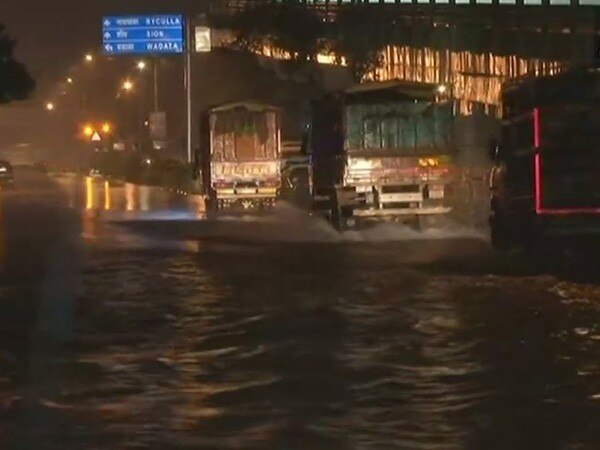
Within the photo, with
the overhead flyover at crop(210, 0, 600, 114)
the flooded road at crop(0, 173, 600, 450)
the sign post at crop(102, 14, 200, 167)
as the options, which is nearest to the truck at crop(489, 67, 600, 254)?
the flooded road at crop(0, 173, 600, 450)

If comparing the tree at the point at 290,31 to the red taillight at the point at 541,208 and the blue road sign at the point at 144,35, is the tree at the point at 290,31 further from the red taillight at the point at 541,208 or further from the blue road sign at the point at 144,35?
the red taillight at the point at 541,208

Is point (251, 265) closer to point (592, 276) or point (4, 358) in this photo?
point (592, 276)

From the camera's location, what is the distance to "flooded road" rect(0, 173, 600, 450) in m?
11.7

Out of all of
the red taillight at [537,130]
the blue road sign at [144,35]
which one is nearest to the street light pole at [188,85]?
the blue road sign at [144,35]

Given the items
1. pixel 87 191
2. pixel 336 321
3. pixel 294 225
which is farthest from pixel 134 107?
pixel 336 321

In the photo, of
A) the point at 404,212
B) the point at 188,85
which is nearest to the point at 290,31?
the point at 188,85

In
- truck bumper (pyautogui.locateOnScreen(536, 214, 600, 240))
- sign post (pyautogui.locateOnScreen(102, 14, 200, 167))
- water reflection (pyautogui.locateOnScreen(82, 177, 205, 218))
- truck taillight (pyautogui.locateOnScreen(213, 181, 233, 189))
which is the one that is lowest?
water reflection (pyautogui.locateOnScreen(82, 177, 205, 218))

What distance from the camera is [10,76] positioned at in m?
69.4

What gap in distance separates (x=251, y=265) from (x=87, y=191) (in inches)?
1823

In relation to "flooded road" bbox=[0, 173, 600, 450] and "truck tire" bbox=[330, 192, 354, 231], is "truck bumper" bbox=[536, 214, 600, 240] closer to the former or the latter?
"flooded road" bbox=[0, 173, 600, 450]

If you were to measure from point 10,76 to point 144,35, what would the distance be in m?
6.73

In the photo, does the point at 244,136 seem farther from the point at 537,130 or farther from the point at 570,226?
the point at 570,226

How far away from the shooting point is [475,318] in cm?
1841

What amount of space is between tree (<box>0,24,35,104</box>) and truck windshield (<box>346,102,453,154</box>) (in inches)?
1442
